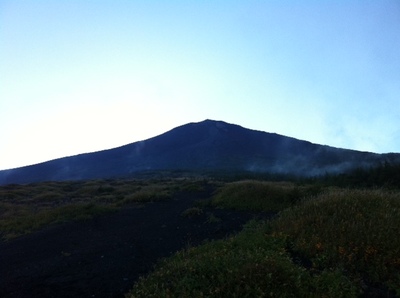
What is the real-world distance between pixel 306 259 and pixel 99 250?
5883 millimetres

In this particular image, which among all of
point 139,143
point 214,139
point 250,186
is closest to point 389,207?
point 250,186

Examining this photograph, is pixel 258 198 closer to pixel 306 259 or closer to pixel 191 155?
pixel 306 259

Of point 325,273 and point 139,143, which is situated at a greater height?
point 139,143

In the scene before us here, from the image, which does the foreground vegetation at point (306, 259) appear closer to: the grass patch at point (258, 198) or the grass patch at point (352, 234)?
the grass patch at point (352, 234)

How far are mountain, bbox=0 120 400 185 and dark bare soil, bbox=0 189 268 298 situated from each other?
65.7 m

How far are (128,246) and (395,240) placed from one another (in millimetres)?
6932

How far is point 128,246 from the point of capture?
1081 centimetres

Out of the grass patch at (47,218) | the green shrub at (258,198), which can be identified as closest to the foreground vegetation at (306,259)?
the green shrub at (258,198)

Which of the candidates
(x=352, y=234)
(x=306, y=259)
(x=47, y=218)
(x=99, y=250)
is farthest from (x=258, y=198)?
(x=306, y=259)

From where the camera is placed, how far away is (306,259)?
7.46 m

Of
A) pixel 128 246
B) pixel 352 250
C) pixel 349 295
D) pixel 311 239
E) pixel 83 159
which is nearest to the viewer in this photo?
pixel 349 295

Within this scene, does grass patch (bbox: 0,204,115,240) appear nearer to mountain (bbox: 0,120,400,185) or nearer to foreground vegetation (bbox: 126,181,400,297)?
foreground vegetation (bbox: 126,181,400,297)

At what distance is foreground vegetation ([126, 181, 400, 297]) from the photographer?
5.89 m

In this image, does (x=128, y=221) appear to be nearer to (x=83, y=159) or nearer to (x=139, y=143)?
(x=83, y=159)
